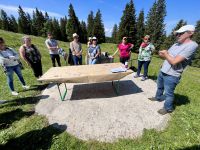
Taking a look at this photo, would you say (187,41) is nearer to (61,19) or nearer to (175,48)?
(175,48)

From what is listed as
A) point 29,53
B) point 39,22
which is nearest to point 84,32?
point 39,22

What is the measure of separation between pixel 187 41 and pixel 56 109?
13.2 feet

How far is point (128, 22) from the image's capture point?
3672 cm

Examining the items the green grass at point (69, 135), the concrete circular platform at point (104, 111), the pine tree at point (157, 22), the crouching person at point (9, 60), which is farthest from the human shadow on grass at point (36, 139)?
the pine tree at point (157, 22)

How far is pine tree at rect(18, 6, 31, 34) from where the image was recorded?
47812 mm

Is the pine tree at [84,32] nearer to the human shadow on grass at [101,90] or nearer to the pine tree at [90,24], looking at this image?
the pine tree at [90,24]

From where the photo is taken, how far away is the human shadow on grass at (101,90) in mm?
5422

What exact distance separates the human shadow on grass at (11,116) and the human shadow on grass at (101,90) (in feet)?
5.16

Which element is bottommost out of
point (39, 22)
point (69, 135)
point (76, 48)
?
point (69, 135)

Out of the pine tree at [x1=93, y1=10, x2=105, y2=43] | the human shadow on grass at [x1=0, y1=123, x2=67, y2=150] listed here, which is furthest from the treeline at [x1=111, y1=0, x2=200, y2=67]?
the human shadow on grass at [x1=0, y1=123, x2=67, y2=150]

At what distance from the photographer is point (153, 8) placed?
38.0m

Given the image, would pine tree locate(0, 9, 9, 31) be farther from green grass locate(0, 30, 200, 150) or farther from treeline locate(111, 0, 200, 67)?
green grass locate(0, 30, 200, 150)

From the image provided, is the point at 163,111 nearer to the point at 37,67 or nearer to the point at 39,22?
the point at 37,67

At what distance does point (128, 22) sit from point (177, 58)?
36.1 m
